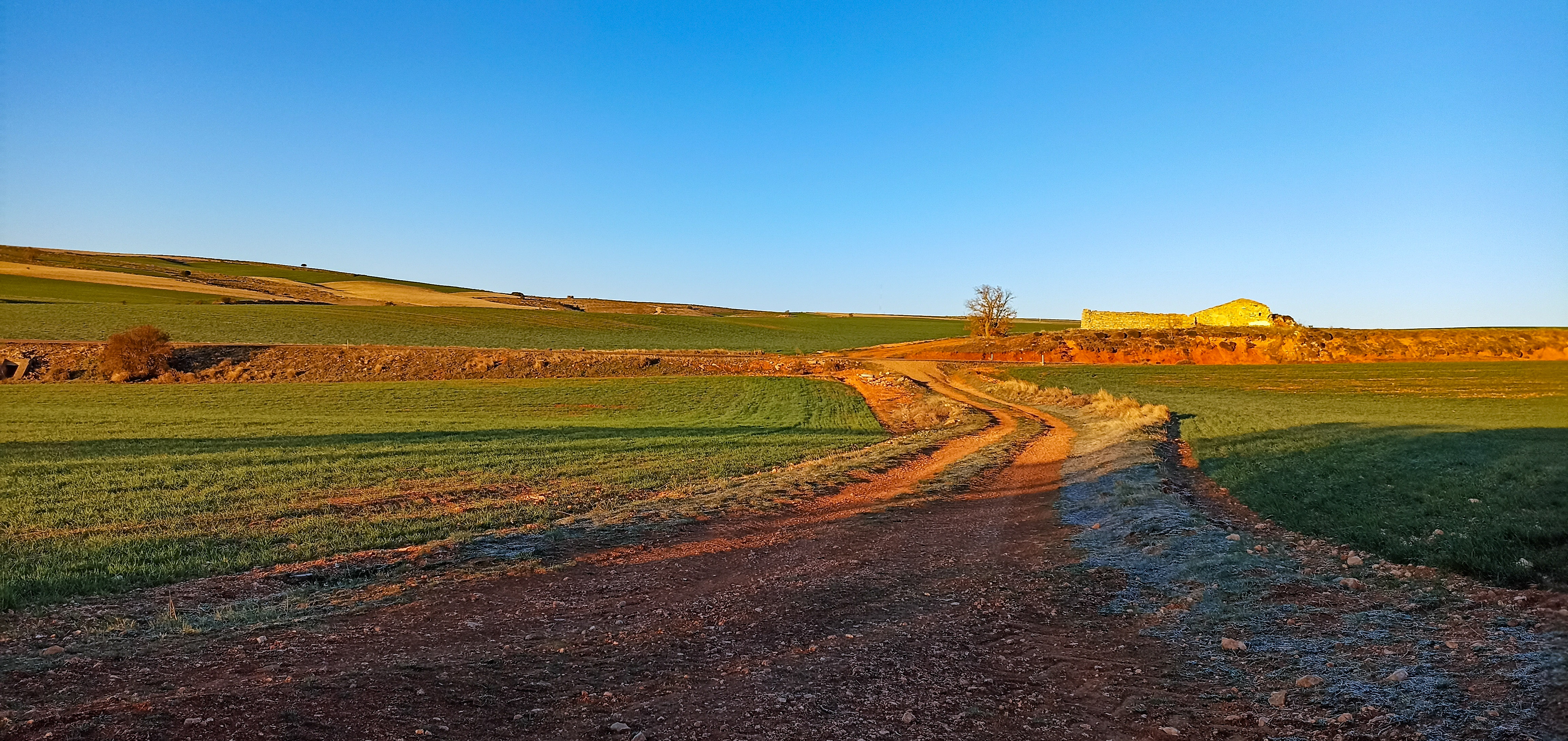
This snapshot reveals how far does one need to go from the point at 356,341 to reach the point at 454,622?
74543 millimetres

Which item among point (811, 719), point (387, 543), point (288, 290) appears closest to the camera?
point (811, 719)

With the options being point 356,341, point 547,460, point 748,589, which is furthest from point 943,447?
point 356,341

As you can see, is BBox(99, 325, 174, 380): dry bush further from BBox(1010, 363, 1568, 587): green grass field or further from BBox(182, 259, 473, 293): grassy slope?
BBox(182, 259, 473, 293): grassy slope

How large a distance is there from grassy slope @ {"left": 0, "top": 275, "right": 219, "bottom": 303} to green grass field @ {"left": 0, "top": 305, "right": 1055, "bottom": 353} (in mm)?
12451

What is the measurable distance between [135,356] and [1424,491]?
66.1m

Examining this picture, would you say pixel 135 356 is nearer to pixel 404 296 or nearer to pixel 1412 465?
pixel 1412 465

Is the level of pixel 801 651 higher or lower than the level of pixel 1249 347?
lower

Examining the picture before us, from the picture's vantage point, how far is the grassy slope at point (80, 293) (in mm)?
89688

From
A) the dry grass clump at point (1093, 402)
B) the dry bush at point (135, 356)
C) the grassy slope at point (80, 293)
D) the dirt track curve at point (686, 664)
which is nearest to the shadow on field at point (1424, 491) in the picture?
the dirt track curve at point (686, 664)

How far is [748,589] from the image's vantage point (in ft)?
31.6

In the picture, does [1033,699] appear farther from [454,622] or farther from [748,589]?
[454,622]

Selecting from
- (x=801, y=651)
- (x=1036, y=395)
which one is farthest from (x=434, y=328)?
(x=801, y=651)

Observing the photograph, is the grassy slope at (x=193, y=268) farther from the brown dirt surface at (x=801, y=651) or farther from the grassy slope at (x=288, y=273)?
the brown dirt surface at (x=801, y=651)

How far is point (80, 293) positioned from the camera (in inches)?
3762
